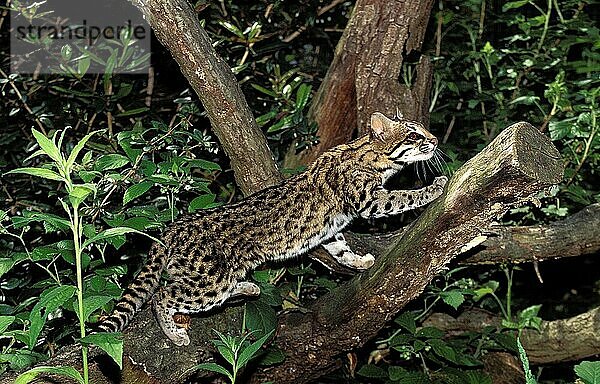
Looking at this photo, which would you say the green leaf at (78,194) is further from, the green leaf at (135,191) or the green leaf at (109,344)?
the green leaf at (135,191)

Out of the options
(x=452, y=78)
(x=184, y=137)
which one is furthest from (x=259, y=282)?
(x=452, y=78)

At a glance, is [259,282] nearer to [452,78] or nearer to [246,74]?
[246,74]

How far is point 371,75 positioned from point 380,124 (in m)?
0.53

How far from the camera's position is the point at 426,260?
305 cm

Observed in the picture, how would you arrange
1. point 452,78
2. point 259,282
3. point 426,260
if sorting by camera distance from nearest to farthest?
point 426,260 → point 259,282 → point 452,78

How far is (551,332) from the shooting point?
4.86 meters

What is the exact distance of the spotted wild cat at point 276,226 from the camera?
3.46 meters

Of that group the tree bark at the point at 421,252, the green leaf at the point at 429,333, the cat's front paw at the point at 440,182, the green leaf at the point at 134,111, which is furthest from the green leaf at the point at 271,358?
the green leaf at the point at 134,111

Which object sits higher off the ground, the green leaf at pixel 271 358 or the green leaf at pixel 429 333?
the green leaf at pixel 271 358

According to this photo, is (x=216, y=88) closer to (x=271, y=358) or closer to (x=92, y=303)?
(x=271, y=358)

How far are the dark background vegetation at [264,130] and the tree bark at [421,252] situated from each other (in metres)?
0.28

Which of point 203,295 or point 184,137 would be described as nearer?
point 203,295

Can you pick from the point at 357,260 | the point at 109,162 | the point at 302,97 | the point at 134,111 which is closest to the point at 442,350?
the point at 357,260

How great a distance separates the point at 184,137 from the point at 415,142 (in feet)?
4.04
